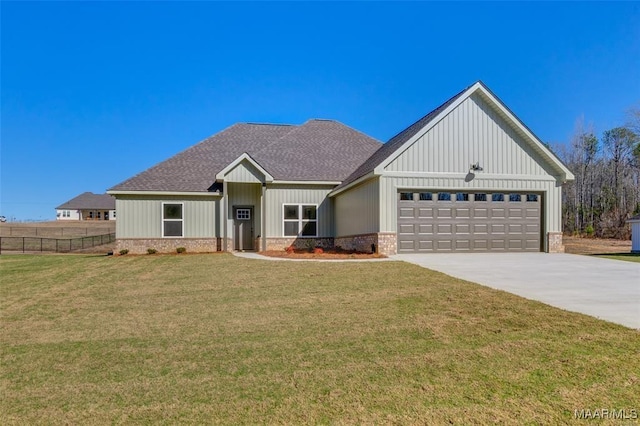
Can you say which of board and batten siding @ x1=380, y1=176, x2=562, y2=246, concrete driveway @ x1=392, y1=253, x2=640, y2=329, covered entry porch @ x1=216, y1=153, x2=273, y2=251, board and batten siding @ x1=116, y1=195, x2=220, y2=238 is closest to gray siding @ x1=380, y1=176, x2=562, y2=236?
board and batten siding @ x1=380, y1=176, x2=562, y2=246

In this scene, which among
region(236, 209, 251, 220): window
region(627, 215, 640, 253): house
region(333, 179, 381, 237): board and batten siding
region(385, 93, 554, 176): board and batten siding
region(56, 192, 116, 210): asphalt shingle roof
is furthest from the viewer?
region(56, 192, 116, 210): asphalt shingle roof

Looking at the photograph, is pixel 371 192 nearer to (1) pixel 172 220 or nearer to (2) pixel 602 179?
(1) pixel 172 220

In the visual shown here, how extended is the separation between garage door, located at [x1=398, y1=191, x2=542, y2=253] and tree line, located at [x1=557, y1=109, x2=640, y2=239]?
23825 mm

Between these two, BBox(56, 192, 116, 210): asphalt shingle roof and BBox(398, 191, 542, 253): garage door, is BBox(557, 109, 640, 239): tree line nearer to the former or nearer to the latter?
BBox(398, 191, 542, 253): garage door

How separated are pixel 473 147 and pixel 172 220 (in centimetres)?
1473

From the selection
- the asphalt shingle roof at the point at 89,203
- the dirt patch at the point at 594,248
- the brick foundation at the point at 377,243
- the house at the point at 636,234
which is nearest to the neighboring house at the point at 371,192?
the brick foundation at the point at 377,243

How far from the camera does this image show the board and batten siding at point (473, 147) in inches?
628

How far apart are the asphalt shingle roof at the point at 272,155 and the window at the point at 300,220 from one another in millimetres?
1517

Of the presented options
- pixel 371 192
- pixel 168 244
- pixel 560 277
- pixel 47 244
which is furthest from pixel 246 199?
pixel 47 244

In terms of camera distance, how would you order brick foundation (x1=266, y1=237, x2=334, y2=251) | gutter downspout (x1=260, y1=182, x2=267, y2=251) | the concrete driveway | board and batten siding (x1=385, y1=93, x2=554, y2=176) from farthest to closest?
brick foundation (x1=266, y1=237, x2=334, y2=251), gutter downspout (x1=260, y1=182, x2=267, y2=251), board and batten siding (x1=385, y1=93, x2=554, y2=176), the concrete driveway

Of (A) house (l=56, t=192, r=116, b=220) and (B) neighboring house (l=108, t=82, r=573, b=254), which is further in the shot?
(A) house (l=56, t=192, r=116, b=220)

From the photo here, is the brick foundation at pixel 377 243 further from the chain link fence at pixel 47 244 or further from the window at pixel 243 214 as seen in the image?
the chain link fence at pixel 47 244

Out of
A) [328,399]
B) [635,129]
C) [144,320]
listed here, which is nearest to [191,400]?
[328,399]

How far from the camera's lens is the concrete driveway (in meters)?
7.09
